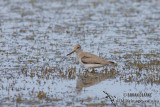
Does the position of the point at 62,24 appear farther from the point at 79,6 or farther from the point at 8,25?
the point at 79,6

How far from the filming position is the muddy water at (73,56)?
38.7 feet

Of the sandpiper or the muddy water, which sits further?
the sandpiper

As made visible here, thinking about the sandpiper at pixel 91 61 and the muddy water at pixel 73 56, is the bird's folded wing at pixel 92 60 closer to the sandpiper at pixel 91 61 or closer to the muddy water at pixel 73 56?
the sandpiper at pixel 91 61

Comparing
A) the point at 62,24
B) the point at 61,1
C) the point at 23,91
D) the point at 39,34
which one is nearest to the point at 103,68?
the point at 23,91

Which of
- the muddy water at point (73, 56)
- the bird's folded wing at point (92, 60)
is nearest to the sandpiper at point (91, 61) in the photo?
the bird's folded wing at point (92, 60)

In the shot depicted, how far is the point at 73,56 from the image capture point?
18047mm

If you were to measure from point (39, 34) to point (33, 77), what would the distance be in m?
8.91

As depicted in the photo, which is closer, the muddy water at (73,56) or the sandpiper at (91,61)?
the muddy water at (73,56)

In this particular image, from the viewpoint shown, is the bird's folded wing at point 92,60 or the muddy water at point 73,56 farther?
the bird's folded wing at point 92,60

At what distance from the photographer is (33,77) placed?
1400cm

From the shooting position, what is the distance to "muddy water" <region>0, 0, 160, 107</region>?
1180cm

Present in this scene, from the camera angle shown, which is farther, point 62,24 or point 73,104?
point 62,24

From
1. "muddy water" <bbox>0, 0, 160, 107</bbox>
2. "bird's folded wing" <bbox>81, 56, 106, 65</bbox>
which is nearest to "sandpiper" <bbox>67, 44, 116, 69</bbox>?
"bird's folded wing" <bbox>81, 56, 106, 65</bbox>

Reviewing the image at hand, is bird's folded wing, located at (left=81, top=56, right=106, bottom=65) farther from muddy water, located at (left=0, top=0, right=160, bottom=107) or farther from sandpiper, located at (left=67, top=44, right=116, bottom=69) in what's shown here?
muddy water, located at (left=0, top=0, right=160, bottom=107)
